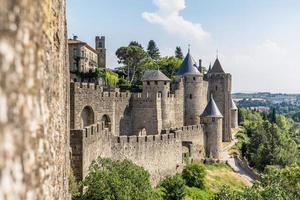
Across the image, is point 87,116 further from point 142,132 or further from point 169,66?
point 169,66

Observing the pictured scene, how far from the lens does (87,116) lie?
3444cm

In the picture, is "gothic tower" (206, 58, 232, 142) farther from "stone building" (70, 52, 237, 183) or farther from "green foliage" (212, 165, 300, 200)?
"green foliage" (212, 165, 300, 200)

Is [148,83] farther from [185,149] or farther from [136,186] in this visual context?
[136,186]

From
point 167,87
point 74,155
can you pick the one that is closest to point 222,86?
point 167,87

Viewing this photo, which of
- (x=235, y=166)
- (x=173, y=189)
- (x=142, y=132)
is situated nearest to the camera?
(x=173, y=189)

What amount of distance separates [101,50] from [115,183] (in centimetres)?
→ 8052

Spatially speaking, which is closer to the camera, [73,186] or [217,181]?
[73,186]

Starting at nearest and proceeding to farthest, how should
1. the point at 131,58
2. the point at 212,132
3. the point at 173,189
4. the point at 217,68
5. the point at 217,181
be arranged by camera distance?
→ the point at 173,189 < the point at 217,181 < the point at 212,132 < the point at 217,68 < the point at 131,58

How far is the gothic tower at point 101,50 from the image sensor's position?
94.8 m

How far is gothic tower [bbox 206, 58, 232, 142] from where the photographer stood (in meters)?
60.0

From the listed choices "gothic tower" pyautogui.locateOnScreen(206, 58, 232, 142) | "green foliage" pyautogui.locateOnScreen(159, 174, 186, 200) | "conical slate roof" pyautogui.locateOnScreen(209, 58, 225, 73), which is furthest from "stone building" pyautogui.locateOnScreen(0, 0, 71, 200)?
"conical slate roof" pyautogui.locateOnScreen(209, 58, 225, 73)

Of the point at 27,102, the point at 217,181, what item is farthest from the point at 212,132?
the point at 27,102

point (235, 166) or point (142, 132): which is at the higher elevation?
point (142, 132)

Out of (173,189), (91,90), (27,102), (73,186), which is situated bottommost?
(173,189)
